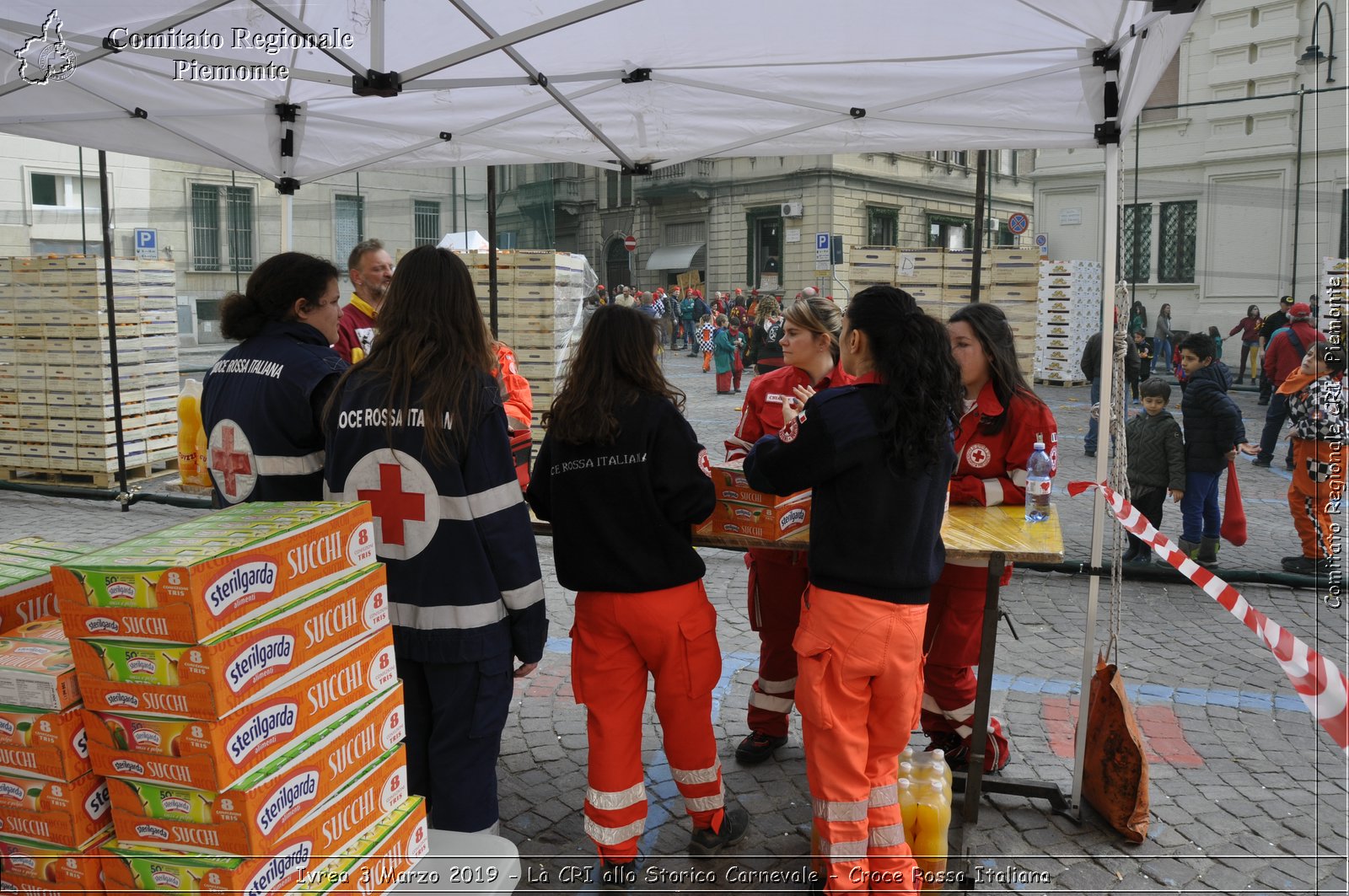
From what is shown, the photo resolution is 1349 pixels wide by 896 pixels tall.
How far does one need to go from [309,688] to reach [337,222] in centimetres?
1543

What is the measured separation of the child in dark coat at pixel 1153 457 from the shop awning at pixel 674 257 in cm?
3272

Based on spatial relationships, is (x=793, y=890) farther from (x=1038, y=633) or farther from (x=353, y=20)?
(x=353, y=20)

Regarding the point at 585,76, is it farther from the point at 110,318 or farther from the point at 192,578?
the point at 110,318

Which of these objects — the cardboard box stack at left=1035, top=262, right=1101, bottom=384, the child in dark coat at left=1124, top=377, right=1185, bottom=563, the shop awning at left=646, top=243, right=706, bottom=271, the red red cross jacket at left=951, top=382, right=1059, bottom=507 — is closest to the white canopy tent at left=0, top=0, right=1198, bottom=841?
the red red cross jacket at left=951, top=382, right=1059, bottom=507

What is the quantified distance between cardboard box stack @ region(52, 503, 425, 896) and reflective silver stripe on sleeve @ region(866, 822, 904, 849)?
1.71 meters

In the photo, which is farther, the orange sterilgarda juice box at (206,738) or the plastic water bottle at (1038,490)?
the plastic water bottle at (1038,490)

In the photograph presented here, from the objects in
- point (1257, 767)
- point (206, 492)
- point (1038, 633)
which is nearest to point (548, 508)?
point (1257, 767)

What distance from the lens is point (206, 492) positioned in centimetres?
910

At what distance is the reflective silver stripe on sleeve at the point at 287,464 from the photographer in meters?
3.00

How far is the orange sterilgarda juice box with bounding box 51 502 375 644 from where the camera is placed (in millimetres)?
1428

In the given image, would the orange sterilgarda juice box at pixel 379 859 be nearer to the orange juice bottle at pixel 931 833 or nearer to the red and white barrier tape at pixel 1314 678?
the orange juice bottle at pixel 931 833

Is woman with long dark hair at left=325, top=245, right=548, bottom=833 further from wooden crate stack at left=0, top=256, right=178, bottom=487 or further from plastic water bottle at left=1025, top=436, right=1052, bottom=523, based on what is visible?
wooden crate stack at left=0, top=256, right=178, bottom=487

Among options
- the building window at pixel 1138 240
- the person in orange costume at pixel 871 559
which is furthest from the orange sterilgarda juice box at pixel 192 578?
the building window at pixel 1138 240

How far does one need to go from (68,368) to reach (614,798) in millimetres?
9538
